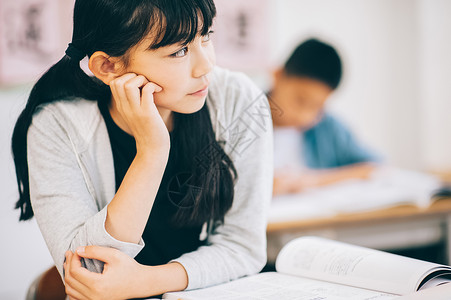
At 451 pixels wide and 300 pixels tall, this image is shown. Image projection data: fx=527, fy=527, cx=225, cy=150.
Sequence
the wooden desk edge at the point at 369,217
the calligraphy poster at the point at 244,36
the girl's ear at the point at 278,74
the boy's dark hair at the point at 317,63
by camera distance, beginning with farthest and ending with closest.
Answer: the calligraphy poster at the point at 244,36 → the girl's ear at the point at 278,74 → the boy's dark hair at the point at 317,63 → the wooden desk edge at the point at 369,217

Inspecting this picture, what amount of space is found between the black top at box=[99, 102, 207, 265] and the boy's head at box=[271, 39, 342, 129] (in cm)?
122

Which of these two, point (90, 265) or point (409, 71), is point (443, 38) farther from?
point (90, 265)

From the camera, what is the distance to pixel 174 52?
0.84 meters

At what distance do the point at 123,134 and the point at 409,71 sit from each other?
97.3 inches

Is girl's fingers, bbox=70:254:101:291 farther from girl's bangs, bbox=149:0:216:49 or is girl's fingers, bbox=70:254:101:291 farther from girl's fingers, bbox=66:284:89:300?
girl's bangs, bbox=149:0:216:49

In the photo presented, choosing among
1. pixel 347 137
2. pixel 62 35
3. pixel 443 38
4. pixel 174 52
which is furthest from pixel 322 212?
pixel 443 38

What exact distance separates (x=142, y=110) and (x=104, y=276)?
0.27 meters

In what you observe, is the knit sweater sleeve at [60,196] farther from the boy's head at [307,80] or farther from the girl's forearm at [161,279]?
the boy's head at [307,80]

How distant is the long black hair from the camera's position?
32.2 inches

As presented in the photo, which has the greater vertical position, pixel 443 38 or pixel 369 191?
pixel 443 38

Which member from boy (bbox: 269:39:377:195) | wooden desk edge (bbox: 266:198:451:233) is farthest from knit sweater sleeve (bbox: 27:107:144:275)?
boy (bbox: 269:39:377:195)

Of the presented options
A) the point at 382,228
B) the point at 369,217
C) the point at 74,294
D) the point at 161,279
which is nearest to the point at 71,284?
the point at 74,294

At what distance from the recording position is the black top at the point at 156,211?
1007mm

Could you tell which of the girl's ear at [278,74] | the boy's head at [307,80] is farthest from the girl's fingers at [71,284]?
the girl's ear at [278,74]
